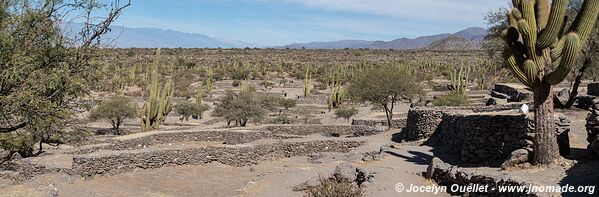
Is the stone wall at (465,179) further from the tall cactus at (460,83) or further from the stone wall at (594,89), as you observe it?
the tall cactus at (460,83)

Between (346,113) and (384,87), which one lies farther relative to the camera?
(346,113)

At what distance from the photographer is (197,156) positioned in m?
21.9

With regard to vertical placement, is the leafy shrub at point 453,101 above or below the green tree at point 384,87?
below

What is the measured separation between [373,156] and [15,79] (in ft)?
45.8

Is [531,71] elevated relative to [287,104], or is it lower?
elevated

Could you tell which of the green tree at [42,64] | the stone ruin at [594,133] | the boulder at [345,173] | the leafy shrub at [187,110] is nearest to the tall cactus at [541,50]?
the stone ruin at [594,133]

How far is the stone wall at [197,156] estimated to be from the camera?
1884 centimetres

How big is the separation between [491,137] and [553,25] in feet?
14.7

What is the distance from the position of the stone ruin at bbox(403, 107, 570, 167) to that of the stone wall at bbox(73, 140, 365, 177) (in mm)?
6144

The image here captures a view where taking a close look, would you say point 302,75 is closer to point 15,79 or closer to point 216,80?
point 216,80

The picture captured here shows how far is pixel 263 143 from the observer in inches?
950

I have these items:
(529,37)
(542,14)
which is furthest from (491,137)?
(542,14)

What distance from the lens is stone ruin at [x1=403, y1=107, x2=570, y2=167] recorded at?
13984 millimetres

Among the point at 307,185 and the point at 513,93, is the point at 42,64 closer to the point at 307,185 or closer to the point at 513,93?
the point at 307,185
